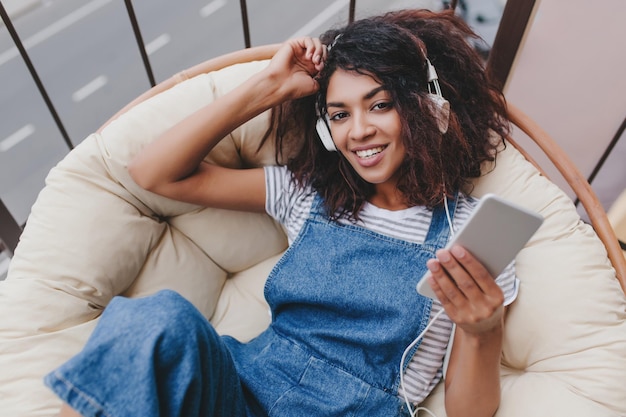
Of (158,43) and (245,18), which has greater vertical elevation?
(245,18)

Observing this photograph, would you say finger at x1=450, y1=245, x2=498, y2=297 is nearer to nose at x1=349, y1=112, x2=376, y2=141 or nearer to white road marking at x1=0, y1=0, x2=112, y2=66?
nose at x1=349, y1=112, x2=376, y2=141

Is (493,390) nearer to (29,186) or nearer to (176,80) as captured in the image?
(176,80)

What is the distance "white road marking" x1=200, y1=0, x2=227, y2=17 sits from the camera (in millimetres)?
3277

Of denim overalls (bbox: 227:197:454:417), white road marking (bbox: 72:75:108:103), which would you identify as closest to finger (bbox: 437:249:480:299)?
denim overalls (bbox: 227:197:454:417)

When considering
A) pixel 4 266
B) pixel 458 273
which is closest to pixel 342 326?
pixel 458 273

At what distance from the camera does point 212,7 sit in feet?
10.9

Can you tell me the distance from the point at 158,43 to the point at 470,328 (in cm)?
297

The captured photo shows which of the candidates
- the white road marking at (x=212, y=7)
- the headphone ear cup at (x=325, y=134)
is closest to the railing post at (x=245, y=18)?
the headphone ear cup at (x=325, y=134)

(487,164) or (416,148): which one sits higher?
(416,148)

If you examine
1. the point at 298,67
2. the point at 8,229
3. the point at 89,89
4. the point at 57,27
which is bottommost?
the point at 89,89

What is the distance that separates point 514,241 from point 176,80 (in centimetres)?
93

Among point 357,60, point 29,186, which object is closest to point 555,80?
point 357,60

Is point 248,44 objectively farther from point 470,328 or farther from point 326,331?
point 470,328

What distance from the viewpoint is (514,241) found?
636 millimetres
